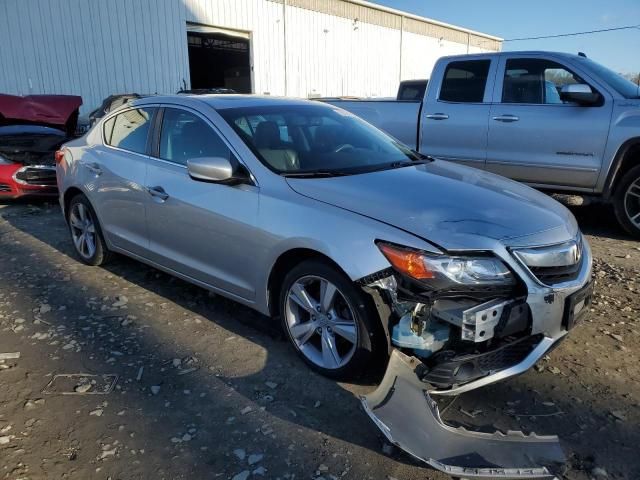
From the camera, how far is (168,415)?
2.74m

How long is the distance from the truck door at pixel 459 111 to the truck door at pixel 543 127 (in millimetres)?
126

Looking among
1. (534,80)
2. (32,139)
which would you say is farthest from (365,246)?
(32,139)

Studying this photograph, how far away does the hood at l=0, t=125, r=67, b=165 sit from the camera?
7.75 meters

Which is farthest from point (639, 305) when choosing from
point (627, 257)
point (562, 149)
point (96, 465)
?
point (96, 465)

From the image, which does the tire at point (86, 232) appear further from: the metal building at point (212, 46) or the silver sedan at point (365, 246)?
the metal building at point (212, 46)

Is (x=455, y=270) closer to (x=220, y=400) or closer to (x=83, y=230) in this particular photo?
(x=220, y=400)

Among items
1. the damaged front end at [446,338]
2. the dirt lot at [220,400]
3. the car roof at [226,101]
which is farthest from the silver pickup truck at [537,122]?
the damaged front end at [446,338]

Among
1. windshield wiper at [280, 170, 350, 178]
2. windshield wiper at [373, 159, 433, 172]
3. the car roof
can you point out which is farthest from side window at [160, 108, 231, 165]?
windshield wiper at [373, 159, 433, 172]

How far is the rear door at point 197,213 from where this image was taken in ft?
10.8

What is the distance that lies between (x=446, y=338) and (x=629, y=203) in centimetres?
414

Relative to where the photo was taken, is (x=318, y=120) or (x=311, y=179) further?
(x=318, y=120)

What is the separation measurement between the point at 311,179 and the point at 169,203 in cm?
118

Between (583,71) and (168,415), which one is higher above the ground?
(583,71)

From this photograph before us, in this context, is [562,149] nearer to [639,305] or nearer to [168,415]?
[639,305]
